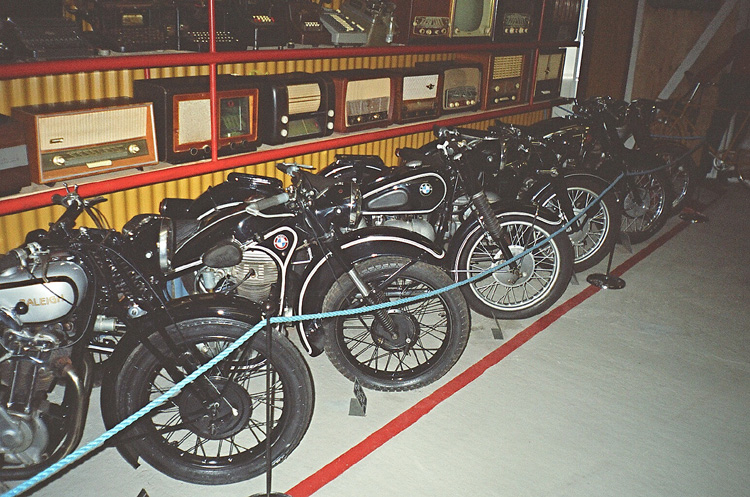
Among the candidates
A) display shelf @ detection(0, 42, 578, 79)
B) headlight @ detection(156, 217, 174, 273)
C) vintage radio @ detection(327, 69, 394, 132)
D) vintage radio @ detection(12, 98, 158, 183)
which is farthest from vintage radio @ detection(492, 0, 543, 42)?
headlight @ detection(156, 217, 174, 273)

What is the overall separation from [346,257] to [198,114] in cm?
107

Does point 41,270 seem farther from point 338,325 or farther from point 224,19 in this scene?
point 224,19

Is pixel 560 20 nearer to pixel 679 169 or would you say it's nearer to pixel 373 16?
pixel 679 169

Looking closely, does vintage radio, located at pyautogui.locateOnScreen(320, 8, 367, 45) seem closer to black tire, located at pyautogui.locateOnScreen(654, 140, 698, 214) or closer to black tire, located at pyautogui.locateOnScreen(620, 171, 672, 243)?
black tire, located at pyautogui.locateOnScreen(620, 171, 672, 243)

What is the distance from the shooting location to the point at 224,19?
3.18 meters

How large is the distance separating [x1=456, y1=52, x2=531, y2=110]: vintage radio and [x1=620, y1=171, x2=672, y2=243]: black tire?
1.17m

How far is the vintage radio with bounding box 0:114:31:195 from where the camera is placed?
2.49 m

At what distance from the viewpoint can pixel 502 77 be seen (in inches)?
200

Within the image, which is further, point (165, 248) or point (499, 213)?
point (499, 213)

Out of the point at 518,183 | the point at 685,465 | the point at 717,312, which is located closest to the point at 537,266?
the point at 518,183

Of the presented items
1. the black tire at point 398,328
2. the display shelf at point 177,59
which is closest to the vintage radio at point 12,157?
the display shelf at point 177,59

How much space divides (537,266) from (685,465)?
5.45 feet

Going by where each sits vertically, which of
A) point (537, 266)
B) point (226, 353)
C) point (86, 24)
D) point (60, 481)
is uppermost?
point (86, 24)

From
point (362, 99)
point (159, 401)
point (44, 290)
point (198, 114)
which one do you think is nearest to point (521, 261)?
point (362, 99)
